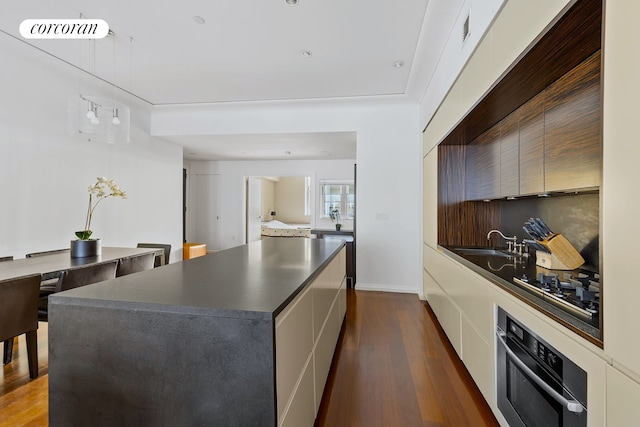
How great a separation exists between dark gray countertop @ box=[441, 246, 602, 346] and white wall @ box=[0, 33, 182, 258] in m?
4.38

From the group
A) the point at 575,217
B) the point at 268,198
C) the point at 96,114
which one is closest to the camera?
the point at 575,217

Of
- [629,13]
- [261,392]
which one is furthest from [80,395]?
[629,13]

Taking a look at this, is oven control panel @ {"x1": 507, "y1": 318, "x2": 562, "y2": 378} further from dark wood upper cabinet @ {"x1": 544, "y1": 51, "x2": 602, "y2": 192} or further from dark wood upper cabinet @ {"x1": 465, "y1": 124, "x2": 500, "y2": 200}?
dark wood upper cabinet @ {"x1": 465, "y1": 124, "x2": 500, "y2": 200}

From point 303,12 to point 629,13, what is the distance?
226cm

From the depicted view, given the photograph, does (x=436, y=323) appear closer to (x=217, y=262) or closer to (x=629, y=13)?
(x=217, y=262)

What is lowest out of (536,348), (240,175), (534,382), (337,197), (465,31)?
(534,382)

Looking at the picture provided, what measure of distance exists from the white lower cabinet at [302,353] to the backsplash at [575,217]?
1464 mm

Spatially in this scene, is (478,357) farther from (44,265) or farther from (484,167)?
(44,265)

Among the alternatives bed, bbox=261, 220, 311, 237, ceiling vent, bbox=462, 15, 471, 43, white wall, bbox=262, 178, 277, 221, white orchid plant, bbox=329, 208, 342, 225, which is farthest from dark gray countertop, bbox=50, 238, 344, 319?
white wall, bbox=262, 178, 277, 221

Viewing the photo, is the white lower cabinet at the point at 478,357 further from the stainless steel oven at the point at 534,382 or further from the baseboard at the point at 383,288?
the baseboard at the point at 383,288

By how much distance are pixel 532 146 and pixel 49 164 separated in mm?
4811


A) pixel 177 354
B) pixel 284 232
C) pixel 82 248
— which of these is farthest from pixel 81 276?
pixel 284 232

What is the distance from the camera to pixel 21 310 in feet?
6.37

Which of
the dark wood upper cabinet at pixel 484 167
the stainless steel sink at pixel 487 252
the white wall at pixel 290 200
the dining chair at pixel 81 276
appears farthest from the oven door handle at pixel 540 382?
the white wall at pixel 290 200
